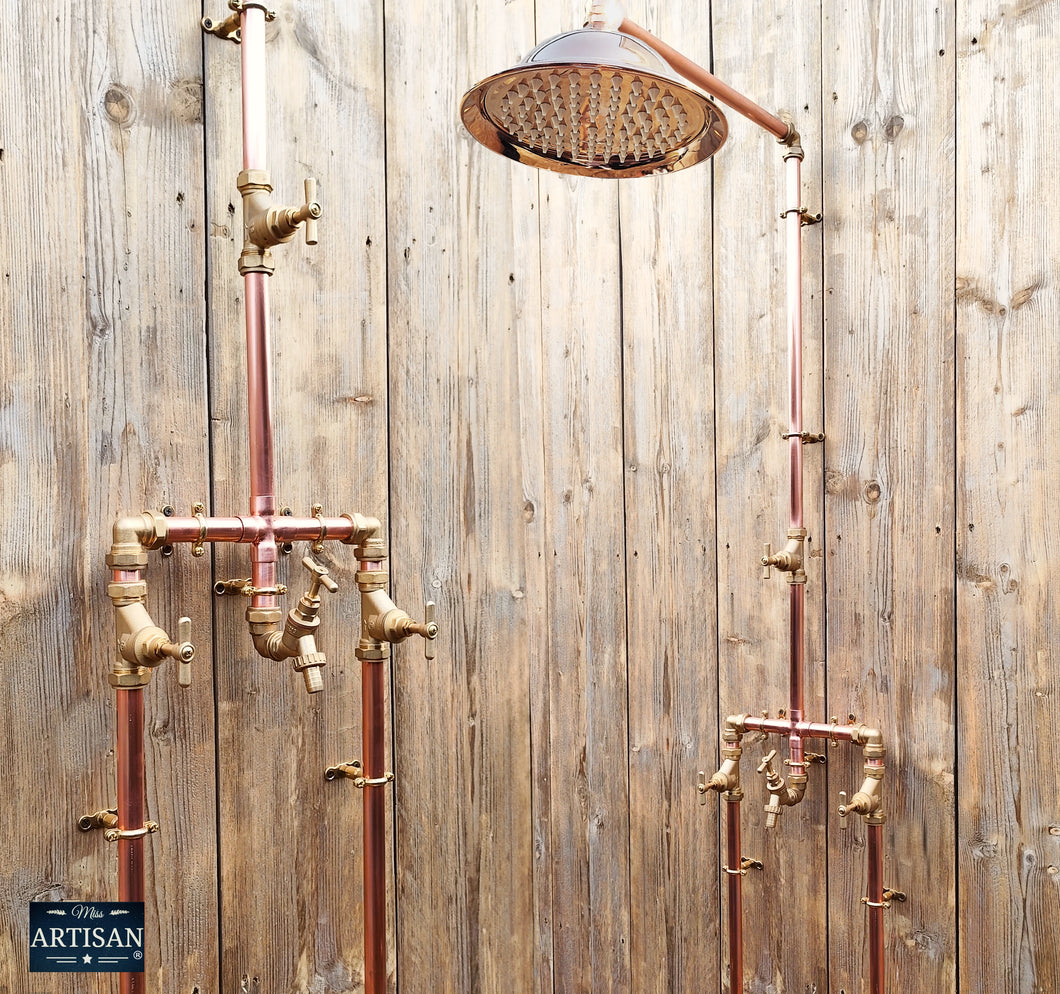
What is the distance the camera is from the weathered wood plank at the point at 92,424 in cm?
97

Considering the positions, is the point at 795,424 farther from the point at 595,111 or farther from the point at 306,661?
the point at 306,661

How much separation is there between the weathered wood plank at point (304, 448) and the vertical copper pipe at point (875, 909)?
2.11 ft

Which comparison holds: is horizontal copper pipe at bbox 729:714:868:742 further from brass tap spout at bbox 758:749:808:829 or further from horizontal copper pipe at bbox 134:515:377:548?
horizontal copper pipe at bbox 134:515:377:548

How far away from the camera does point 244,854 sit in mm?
1102

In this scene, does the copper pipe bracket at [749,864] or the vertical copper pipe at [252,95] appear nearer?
the vertical copper pipe at [252,95]

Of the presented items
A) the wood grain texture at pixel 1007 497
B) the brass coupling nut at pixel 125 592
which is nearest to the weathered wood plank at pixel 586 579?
the wood grain texture at pixel 1007 497

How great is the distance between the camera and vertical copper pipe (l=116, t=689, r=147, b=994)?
902 mm

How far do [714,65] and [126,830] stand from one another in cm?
123

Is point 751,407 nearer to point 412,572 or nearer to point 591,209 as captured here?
point 591,209

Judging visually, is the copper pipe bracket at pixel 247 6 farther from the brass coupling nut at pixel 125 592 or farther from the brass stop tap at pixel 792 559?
the brass stop tap at pixel 792 559

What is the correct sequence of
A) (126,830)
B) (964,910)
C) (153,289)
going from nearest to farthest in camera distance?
1. (126,830)
2. (153,289)
3. (964,910)

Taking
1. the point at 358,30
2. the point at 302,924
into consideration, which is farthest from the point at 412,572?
the point at 358,30

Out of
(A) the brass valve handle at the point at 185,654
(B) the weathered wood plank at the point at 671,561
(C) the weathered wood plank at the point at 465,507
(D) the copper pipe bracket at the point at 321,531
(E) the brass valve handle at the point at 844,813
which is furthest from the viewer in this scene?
(B) the weathered wood plank at the point at 671,561

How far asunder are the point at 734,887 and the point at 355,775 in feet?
1.77
